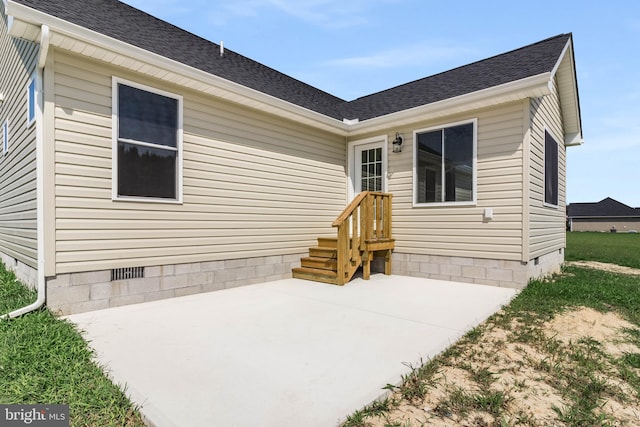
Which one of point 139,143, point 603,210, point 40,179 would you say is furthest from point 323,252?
point 603,210

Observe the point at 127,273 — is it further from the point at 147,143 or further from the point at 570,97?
the point at 570,97

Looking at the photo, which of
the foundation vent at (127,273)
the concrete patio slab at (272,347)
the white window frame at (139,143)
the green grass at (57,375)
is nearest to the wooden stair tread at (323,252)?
the concrete patio slab at (272,347)

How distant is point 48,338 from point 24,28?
3054mm

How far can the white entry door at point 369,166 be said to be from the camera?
22.3 ft

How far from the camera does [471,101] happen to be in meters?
5.31

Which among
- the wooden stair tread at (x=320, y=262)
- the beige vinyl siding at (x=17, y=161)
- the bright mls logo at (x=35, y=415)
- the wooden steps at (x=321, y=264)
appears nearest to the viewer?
the bright mls logo at (x=35, y=415)

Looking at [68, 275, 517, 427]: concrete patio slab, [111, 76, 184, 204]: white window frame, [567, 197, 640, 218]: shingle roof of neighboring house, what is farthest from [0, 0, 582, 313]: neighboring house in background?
[567, 197, 640, 218]: shingle roof of neighboring house

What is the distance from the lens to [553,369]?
2.47 m

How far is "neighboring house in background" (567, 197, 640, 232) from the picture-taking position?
42.1 metres

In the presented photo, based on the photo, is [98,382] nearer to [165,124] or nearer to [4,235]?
[165,124]

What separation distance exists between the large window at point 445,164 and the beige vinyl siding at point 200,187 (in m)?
1.75

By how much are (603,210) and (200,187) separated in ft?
185

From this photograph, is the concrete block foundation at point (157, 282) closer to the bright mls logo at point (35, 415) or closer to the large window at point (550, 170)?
the bright mls logo at point (35, 415)

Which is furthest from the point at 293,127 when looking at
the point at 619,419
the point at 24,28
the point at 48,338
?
the point at 619,419
